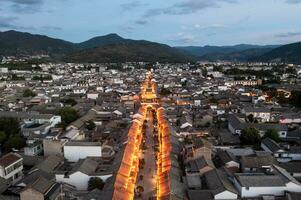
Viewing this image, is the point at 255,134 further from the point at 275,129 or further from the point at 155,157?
the point at 155,157

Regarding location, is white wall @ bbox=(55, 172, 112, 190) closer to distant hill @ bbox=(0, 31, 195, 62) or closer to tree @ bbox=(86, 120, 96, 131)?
tree @ bbox=(86, 120, 96, 131)

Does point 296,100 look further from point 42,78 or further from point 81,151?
point 42,78

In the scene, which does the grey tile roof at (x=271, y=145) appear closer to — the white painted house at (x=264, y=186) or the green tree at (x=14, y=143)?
the white painted house at (x=264, y=186)

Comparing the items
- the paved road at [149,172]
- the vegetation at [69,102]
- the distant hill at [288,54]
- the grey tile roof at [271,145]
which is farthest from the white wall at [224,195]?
the distant hill at [288,54]

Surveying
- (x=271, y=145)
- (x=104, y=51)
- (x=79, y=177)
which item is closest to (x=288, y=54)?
(x=104, y=51)

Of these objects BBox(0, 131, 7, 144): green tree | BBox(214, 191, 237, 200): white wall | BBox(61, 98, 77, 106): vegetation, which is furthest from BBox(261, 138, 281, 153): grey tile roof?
BBox(61, 98, 77, 106): vegetation

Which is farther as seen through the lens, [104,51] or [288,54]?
[288,54]

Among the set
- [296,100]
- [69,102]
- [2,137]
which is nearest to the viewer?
[2,137]
